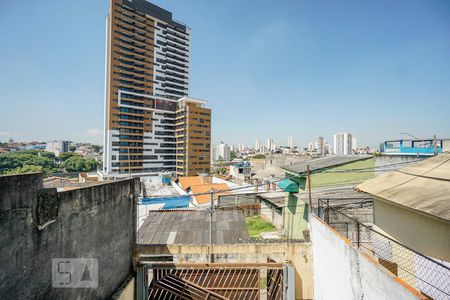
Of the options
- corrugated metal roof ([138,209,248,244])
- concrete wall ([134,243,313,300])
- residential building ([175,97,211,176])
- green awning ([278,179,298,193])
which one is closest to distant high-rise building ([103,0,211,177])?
residential building ([175,97,211,176])

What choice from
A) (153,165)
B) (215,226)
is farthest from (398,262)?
(153,165)

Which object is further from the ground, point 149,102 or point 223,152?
point 149,102

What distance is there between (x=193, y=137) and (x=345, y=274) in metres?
48.3

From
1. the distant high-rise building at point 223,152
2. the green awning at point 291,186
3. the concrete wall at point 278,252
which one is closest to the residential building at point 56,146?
the distant high-rise building at point 223,152

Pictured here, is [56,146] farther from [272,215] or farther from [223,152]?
[272,215]

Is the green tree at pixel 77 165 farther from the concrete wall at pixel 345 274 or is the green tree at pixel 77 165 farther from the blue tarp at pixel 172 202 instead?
the concrete wall at pixel 345 274

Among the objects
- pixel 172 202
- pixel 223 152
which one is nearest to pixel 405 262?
pixel 172 202

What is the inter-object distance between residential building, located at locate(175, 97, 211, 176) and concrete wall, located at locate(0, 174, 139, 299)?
45.9 meters

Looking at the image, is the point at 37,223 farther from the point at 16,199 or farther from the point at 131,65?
the point at 131,65

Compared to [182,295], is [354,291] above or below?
above

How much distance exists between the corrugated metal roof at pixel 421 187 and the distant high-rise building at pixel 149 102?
1828 inches

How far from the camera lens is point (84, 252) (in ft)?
11.6

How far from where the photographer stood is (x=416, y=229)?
4.11 meters

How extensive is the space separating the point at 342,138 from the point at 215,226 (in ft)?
291
